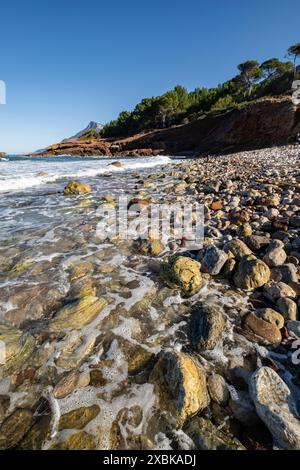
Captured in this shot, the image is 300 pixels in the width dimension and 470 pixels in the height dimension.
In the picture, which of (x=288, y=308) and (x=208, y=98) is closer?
(x=288, y=308)

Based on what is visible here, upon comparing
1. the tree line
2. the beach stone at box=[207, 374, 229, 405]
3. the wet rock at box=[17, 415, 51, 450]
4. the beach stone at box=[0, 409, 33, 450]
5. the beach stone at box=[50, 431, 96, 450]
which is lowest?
the beach stone at box=[50, 431, 96, 450]

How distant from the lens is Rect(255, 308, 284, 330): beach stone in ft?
7.38

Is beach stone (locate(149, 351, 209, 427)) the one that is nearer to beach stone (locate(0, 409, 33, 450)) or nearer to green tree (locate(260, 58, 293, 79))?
beach stone (locate(0, 409, 33, 450))

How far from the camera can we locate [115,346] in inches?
87.4

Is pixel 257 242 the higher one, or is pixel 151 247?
pixel 257 242

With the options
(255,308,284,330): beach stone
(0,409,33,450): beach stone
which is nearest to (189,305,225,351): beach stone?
(255,308,284,330): beach stone

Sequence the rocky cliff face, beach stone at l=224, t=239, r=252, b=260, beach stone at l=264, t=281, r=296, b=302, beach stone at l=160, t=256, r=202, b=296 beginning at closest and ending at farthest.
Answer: beach stone at l=264, t=281, r=296, b=302, beach stone at l=160, t=256, r=202, b=296, beach stone at l=224, t=239, r=252, b=260, the rocky cliff face

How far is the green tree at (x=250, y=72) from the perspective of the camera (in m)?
46.8

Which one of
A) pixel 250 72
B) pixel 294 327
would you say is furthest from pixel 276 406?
pixel 250 72

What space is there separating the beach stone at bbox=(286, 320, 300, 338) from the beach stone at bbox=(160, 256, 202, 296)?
0.99m

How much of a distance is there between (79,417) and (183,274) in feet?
5.76

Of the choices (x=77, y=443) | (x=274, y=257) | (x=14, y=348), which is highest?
(x=274, y=257)

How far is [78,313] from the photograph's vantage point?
250 cm

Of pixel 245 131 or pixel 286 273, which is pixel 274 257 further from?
pixel 245 131
